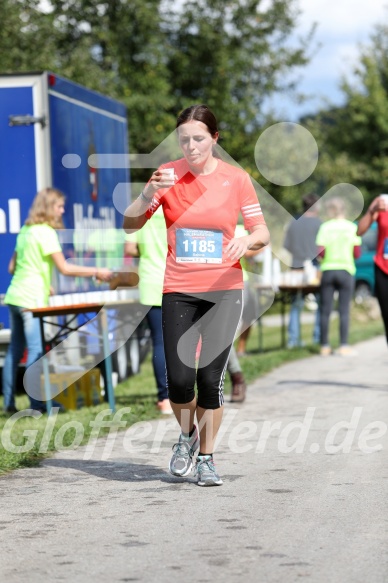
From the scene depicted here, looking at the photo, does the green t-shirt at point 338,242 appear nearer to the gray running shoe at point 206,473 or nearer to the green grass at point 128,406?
the green grass at point 128,406

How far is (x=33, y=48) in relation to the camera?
2278 cm

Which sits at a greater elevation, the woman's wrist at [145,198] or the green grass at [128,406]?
the woman's wrist at [145,198]

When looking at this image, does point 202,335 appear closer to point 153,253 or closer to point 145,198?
point 145,198

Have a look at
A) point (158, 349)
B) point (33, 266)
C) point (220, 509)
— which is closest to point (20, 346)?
point (33, 266)

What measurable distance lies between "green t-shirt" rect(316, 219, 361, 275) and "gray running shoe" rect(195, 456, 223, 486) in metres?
8.80

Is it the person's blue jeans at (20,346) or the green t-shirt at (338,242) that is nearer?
the person's blue jeans at (20,346)

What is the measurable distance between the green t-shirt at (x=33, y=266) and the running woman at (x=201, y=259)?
3.45m

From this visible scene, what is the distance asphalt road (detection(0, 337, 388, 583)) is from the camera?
4844mm

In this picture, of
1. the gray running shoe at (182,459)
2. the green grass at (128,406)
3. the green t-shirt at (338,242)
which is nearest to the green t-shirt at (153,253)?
the green grass at (128,406)

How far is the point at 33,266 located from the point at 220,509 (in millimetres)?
4558

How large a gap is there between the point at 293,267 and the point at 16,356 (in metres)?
7.70

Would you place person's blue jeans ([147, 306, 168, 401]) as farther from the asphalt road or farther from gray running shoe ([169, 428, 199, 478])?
gray running shoe ([169, 428, 199, 478])

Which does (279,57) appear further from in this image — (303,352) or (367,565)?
(367,565)

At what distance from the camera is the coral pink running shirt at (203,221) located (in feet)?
21.2
